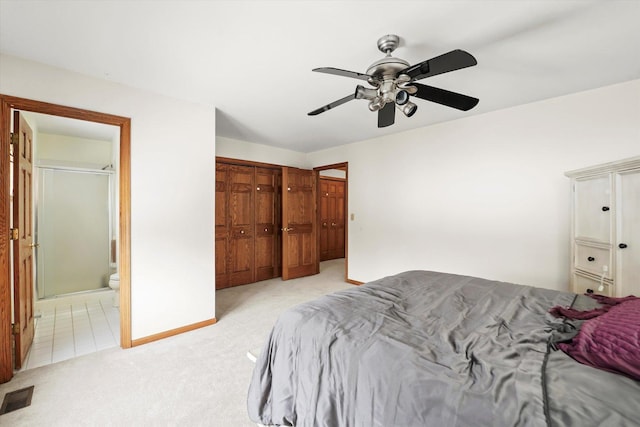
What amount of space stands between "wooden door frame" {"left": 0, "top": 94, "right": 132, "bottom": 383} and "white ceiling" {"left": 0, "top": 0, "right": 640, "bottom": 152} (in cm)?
35

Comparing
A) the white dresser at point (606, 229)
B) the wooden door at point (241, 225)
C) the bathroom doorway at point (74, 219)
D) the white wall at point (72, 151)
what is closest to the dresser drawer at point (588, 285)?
the white dresser at point (606, 229)

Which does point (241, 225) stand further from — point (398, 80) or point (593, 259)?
point (593, 259)

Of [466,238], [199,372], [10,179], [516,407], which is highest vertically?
[10,179]

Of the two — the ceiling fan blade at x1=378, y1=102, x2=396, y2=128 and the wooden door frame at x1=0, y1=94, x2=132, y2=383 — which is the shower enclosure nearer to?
the wooden door frame at x1=0, y1=94, x2=132, y2=383

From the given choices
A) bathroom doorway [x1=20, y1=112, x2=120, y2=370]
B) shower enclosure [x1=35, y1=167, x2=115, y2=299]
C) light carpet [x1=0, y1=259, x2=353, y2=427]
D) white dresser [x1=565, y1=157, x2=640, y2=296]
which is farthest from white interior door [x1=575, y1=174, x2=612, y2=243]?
shower enclosure [x1=35, y1=167, x2=115, y2=299]

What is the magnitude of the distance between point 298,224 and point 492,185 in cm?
307

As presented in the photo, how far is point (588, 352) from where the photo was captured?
93 cm

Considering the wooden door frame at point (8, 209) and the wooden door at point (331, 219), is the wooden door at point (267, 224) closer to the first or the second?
the wooden door at point (331, 219)

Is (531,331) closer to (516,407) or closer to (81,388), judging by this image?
(516,407)

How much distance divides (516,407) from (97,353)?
3039 millimetres

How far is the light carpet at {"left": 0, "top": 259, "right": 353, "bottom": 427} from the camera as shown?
1.59m

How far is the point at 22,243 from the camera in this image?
2.18 metres

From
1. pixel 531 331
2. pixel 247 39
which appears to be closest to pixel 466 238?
pixel 531 331

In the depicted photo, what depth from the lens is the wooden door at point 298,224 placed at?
472 centimetres
